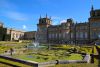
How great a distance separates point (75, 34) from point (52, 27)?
11.4 metres

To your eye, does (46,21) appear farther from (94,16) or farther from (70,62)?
(70,62)

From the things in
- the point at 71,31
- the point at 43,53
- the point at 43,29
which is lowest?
the point at 43,53

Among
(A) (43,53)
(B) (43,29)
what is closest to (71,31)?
(B) (43,29)

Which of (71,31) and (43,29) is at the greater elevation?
(43,29)

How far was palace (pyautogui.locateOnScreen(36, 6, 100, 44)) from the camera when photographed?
56.9 meters

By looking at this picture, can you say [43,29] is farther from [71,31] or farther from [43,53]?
[43,53]

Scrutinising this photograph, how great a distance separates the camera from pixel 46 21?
73.0m

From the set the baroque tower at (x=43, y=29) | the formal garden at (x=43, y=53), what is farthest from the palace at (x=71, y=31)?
the formal garden at (x=43, y=53)

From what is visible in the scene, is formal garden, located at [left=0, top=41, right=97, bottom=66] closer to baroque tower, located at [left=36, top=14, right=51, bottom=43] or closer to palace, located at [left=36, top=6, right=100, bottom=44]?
palace, located at [left=36, top=6, right=100, bottom=44]

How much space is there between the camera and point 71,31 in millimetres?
64688

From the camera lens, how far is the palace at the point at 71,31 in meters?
56.9

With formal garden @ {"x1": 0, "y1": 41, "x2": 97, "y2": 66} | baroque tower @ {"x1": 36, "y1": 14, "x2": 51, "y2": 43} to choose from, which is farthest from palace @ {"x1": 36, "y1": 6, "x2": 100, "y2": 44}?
formal garden @ {"x1": 0, "y1": 41, "x2": 97, "y2": 66}

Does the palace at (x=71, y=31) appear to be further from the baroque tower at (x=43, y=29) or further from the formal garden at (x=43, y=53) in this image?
the formal garden at (x=43, y=53)

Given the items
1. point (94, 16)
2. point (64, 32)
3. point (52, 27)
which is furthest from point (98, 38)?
point (52, 27)
